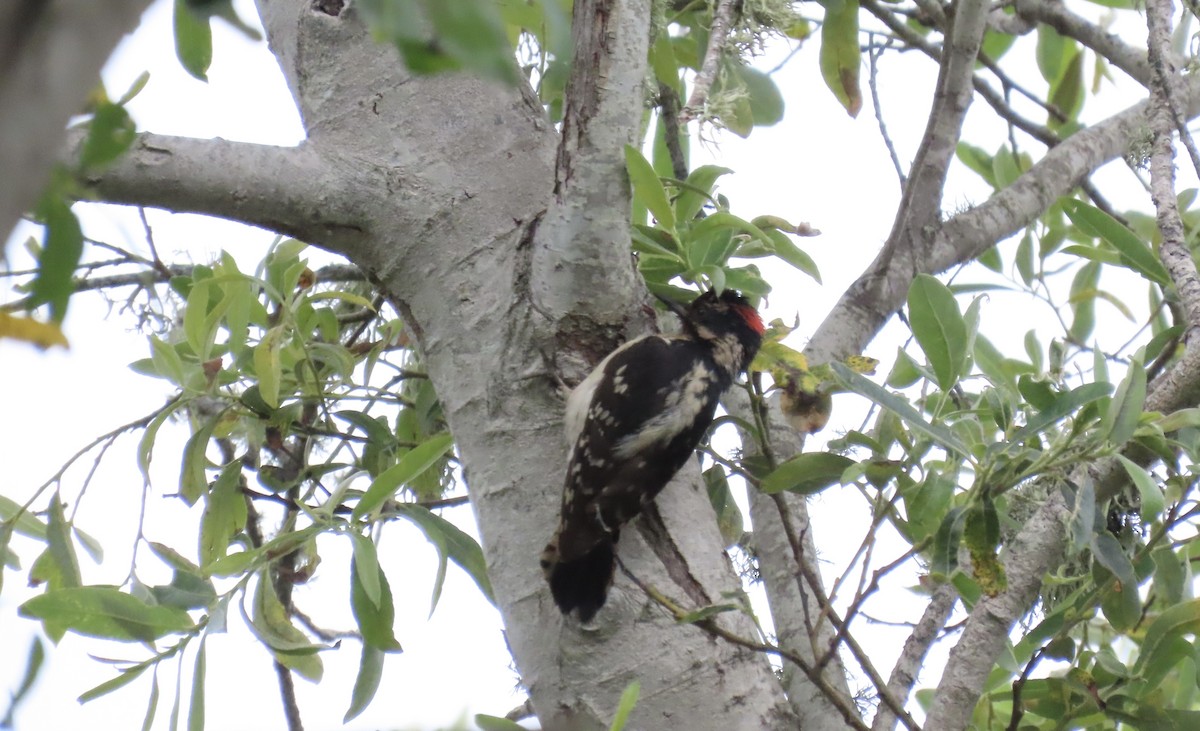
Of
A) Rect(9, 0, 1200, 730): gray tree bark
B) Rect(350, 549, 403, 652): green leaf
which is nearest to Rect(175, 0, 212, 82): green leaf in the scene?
Rect(9, 0, 1200, 730): gray tree bark

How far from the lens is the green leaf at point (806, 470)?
6.72 ft

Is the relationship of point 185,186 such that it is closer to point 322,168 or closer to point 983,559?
point 322,168

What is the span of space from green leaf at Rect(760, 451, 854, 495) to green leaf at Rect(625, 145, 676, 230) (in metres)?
0.53

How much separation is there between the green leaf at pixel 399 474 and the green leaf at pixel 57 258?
4.45 ft

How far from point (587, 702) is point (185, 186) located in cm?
109

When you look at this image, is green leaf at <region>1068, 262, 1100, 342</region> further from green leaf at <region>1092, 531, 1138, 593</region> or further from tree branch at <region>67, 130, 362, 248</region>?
tree branch at <region>67, 130, 362, 248</region>

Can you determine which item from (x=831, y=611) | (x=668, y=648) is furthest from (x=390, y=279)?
(x=831, y=611)

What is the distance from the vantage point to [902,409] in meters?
1.82

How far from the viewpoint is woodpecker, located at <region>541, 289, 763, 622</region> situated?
2.01 m

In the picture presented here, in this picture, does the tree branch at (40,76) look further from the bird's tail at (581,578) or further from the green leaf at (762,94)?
the green leaf at (762,94)

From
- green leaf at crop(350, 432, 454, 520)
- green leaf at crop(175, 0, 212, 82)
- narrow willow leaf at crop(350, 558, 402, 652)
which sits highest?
green leaf at crop(175, 0, 212, 82)

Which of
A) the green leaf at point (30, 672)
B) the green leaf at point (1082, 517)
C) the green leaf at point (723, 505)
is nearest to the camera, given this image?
the green leaf at point (30, 672)

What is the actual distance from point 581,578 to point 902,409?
1.94 ft

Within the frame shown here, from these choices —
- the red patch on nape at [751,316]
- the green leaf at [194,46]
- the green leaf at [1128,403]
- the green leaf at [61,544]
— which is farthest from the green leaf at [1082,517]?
the green leaf at [194,46]
